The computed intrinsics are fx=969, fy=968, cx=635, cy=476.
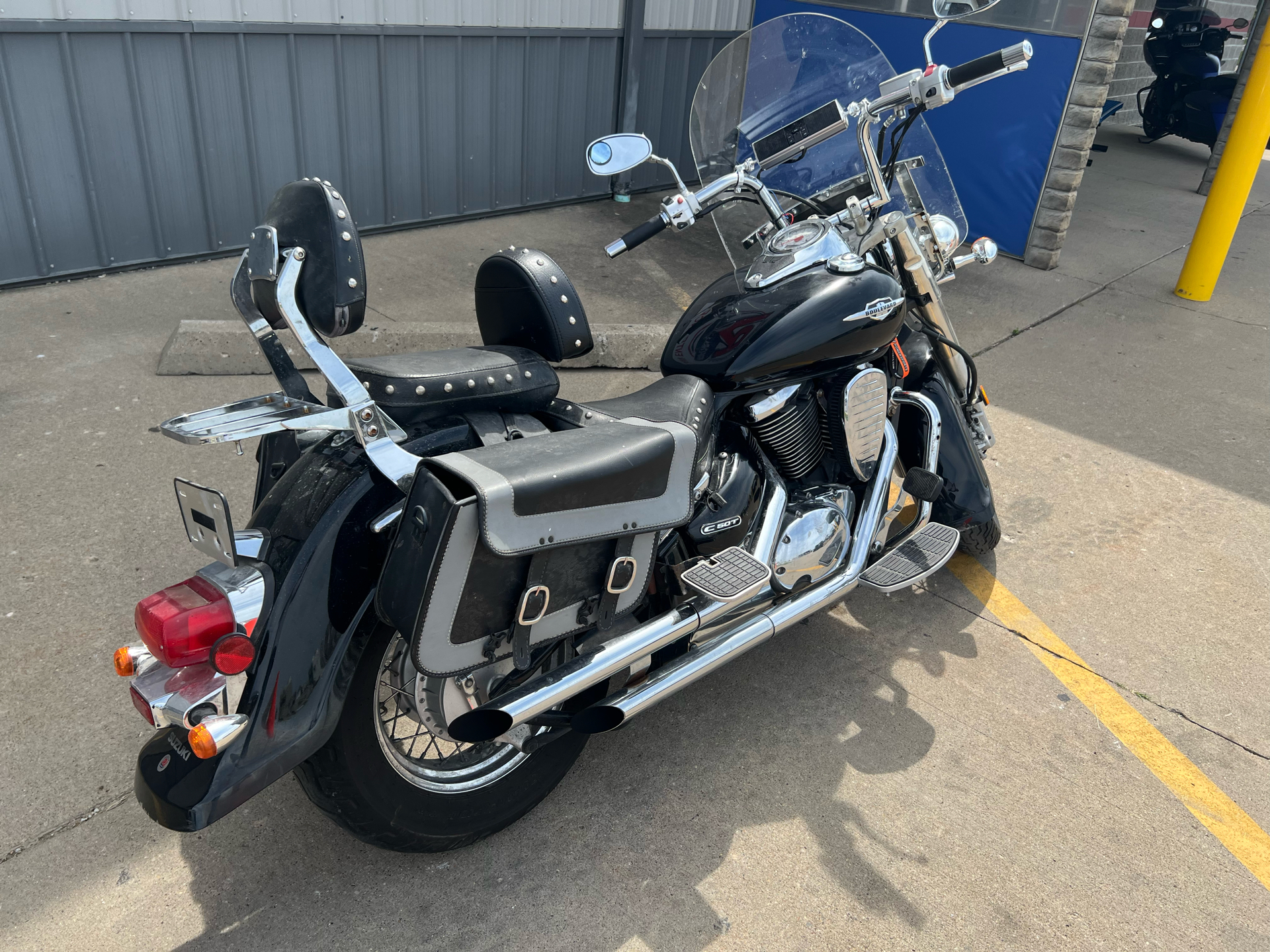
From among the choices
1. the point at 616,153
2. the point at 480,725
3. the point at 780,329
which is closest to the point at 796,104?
the point at 616,153

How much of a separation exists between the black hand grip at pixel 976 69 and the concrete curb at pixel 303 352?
2108mm

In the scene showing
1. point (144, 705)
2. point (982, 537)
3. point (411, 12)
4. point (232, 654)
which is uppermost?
point (411, 12)

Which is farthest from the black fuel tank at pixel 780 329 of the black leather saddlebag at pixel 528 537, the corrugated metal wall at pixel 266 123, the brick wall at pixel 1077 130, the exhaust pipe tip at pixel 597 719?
the brick wall at pixel 1077 130

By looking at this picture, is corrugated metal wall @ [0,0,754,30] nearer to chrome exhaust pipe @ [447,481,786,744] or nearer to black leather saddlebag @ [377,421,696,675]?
black leather saddlebag @ [377,421,696,675]

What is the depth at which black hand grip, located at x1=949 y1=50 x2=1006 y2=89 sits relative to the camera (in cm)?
253

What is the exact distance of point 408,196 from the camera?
6.61m

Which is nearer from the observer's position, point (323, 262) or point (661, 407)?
point (323, 262)

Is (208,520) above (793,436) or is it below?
above

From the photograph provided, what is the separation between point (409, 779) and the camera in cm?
213

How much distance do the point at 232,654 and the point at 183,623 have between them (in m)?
0.10

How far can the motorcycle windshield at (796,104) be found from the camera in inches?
129

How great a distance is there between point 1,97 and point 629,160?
4015 mm

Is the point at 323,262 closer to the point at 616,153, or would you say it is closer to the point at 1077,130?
the point at 616,153

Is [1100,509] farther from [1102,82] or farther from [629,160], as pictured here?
[1102,82]
